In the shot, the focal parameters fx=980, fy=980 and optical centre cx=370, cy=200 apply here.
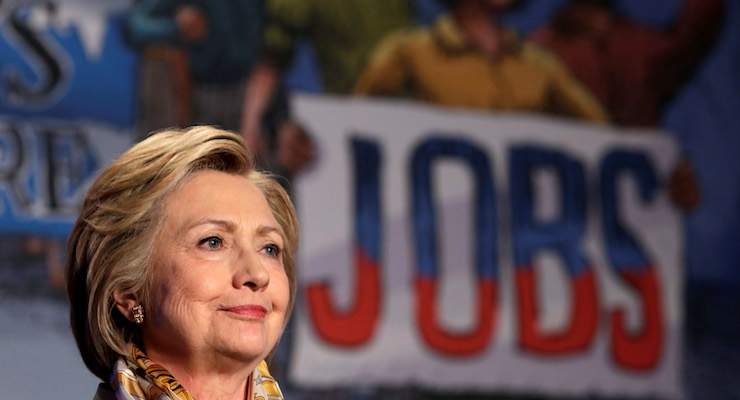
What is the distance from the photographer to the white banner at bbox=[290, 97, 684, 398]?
143 inches

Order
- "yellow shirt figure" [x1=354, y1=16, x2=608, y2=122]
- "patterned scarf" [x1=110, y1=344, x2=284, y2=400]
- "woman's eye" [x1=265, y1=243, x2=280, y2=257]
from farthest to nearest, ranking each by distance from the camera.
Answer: "yellow shirt figure" [x1=354, y1=16, x2=608, y2=122], "woman's eye" [x1=265, y1=243, x2=280, y2=257], "patterned scarf" [x1=110, y1=344, x2=284, y2=400]

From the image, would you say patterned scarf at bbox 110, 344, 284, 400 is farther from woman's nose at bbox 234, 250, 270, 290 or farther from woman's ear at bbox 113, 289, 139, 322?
woman's nose at bbox 234, 250, 270, 290

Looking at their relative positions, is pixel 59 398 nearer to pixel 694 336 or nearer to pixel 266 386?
pixel 266 386

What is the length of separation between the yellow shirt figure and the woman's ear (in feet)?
8.03

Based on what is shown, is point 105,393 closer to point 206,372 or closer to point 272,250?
point 206,372

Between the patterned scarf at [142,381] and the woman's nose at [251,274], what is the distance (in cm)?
16

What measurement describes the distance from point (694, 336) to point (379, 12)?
1.87 metres

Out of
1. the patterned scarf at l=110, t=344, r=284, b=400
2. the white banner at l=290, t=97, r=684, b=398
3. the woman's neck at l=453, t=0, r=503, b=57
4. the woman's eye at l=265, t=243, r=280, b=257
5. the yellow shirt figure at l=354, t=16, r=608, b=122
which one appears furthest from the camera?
the woman's neck at l=453, t=0, r=503, b=57

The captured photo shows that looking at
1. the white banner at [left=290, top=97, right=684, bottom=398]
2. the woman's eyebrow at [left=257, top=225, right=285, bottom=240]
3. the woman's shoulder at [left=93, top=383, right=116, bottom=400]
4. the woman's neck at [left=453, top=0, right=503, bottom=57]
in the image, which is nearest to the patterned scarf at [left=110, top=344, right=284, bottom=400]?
the woman's shoulder at [left=93, top=383, right=116, bottom=400]

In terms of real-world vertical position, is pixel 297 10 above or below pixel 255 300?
above

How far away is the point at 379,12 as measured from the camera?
12.4ft

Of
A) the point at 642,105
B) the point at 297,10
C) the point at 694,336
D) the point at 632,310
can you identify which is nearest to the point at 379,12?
the point at 297,10

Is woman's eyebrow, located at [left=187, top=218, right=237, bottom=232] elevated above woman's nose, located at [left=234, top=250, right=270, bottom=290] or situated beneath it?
elevated above

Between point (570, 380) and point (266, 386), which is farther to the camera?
point (570, 380)
